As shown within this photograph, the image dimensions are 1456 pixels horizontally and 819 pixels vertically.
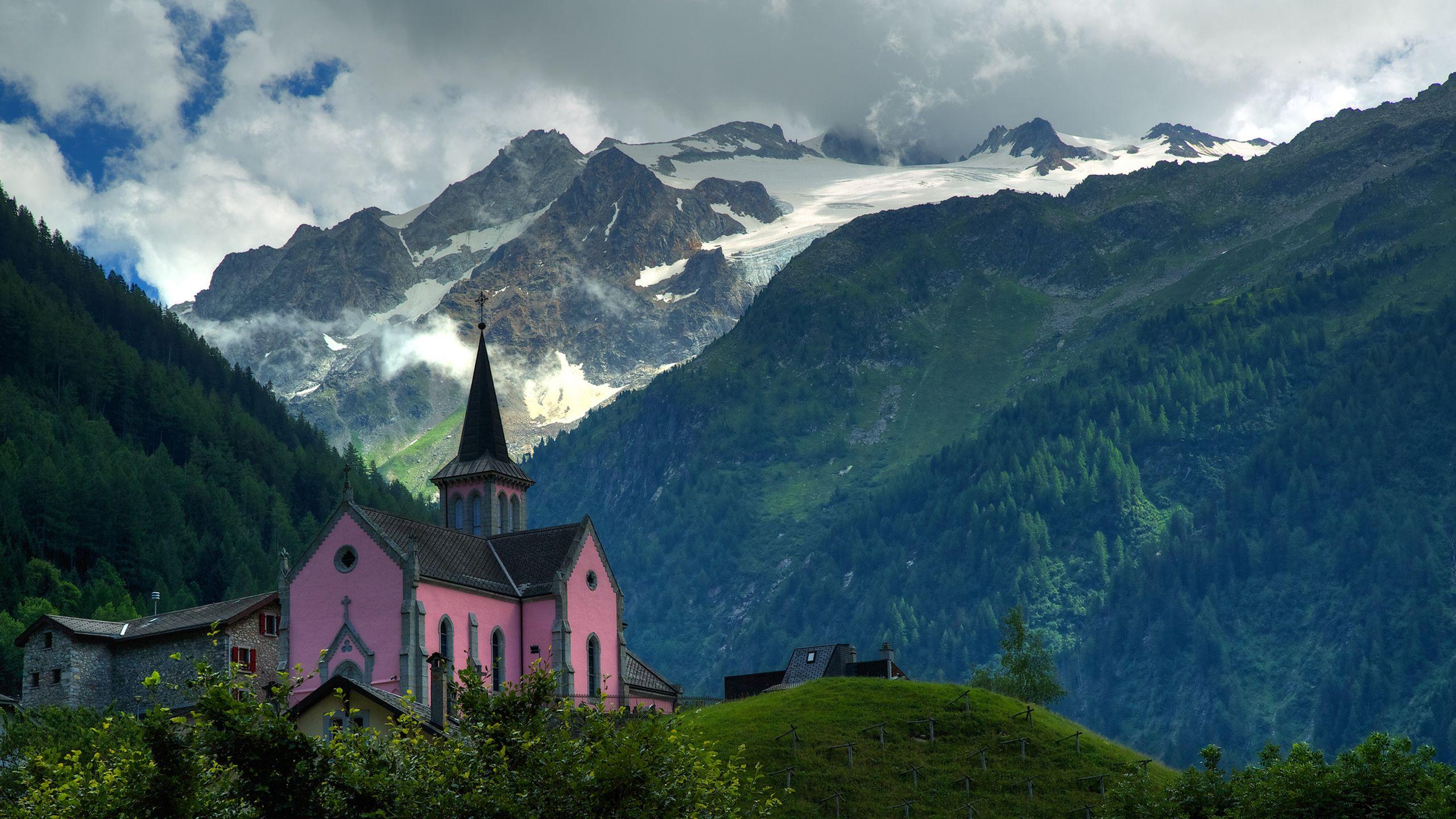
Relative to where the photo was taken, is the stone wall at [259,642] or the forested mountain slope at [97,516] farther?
the forested mountain slope at [97,516]

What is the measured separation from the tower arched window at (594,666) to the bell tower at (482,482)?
12.0 meters

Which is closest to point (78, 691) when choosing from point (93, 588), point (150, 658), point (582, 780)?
point (150, 658)

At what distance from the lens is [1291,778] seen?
6072 cm

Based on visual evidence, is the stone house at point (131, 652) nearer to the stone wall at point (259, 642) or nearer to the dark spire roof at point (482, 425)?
the stone wall at point (259, 642)

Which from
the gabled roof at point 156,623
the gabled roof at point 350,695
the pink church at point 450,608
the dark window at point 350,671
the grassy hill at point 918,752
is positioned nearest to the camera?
the gabled roof at point 350,695

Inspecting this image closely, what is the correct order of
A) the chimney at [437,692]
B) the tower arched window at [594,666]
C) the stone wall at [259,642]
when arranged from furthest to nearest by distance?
the stone wall at [259,642] < the tower arched window at [594,666] < the chimney at [437,692]

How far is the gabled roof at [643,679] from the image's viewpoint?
103 meters

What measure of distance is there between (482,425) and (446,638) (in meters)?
24.1

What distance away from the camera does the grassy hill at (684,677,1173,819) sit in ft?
261

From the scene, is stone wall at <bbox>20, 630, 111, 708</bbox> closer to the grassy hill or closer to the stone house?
the stone house

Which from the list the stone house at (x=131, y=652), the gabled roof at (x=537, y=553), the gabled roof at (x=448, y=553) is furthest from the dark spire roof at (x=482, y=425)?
the stone house at (x=131, y=652)

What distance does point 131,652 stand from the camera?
335ft

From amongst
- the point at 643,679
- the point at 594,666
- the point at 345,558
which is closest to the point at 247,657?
the point at 345,558

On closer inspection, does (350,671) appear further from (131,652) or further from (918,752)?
(918,752)
